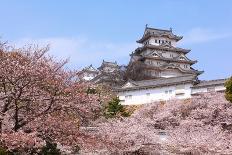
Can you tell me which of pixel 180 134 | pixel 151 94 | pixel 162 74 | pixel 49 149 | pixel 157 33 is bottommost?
pixel 49 149

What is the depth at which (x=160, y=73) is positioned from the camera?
→ 205ft

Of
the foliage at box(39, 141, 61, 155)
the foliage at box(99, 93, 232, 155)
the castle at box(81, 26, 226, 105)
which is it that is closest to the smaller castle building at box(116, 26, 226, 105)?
the castle at box(81, 26, 226, 105)

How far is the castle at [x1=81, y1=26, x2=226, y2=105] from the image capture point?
4447 centimetres

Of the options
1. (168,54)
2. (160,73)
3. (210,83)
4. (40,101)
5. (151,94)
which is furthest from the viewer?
(168,54)

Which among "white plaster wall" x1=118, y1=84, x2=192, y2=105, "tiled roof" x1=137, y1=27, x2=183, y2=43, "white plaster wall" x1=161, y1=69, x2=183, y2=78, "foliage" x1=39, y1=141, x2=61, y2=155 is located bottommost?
"foliage" x1=39, y1=141, x2=61, y2=155

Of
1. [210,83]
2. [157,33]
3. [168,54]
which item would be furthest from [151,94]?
[157,33]

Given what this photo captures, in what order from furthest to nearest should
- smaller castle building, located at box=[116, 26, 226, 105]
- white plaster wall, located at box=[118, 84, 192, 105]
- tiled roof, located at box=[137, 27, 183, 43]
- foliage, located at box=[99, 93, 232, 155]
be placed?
tiled roof, located at box=[137, 27, 183, 43] < smaller castle building, located at box=[116, 26, 226, 105] < white plaster wall, located at box=[118, 84, 192, 105] < foliage, located at box=[99, 93, 232, 155]

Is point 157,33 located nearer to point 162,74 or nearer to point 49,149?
point 162,74

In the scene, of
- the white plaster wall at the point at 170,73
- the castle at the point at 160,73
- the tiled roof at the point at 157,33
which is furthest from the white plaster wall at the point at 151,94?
the tiled roof at the point at 157,33

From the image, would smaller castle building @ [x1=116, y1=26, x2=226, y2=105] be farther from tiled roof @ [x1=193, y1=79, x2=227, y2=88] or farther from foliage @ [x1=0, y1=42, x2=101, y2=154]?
foliage @ [x1=0, y1=42, x2=101, y2=154]

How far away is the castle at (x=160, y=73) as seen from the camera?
44.5 meters

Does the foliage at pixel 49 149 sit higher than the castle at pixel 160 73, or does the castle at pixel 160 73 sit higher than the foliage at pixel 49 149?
the castle at pixel 160 73

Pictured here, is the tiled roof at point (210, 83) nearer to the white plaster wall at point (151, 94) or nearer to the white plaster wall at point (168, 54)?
the white plaster wall at point (151, 94)

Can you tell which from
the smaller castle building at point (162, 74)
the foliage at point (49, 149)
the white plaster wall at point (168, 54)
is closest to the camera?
the foliage at point (49, 149)
